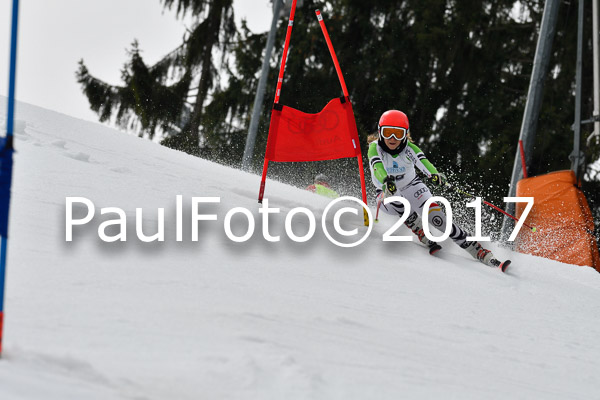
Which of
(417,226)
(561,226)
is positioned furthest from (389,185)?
(561,226)

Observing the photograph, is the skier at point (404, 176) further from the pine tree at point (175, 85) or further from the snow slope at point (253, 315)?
the pine tree at point (175, 85)

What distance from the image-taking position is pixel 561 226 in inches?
333

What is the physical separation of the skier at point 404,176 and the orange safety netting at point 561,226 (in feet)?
9.58

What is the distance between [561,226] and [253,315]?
679 cm

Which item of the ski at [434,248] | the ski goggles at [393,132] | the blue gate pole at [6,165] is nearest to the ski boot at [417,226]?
the ski at [434,248]

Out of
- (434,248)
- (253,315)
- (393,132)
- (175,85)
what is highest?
(175,85)

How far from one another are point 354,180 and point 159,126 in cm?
685

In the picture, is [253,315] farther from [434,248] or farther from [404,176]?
[404,176]

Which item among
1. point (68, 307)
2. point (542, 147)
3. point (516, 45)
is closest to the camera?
point (68, 307)

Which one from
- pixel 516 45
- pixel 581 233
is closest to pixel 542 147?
pixel 516 45

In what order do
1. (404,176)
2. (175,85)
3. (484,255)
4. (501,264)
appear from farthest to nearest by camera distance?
(175,85) → (404,176) → (484,255) → (501,264)

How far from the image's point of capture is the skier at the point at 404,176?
229 inches

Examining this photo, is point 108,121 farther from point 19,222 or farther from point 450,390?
point 450,390

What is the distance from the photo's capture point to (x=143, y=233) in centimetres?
405
